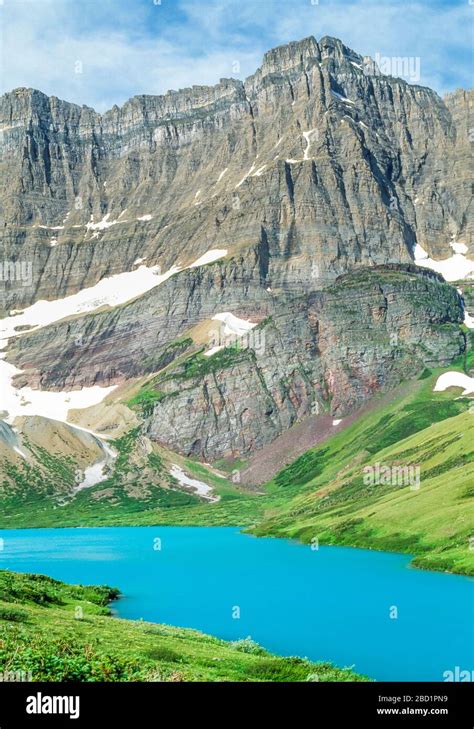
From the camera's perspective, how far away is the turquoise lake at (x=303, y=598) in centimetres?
5412

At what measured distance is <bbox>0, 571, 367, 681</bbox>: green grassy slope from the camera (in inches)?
1214

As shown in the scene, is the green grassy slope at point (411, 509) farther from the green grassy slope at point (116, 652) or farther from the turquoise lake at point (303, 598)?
the green grassy slope at point (116, 652)

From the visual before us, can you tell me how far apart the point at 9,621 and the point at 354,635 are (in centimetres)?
2644

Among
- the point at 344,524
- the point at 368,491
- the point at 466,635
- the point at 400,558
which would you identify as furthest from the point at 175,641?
the point at 368,491

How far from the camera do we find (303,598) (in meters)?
77.8

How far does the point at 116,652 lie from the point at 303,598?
4214 centimetres

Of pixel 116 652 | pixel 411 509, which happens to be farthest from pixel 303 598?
pixel 116 652

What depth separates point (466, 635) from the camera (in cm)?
5816

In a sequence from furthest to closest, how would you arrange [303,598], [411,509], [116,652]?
[411,509]
[303,598]
[116,652]

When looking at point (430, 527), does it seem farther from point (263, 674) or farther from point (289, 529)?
point (263, 674)

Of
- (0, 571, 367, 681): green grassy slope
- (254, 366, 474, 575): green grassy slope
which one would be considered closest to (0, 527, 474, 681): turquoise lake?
(254, 366, 474, 575): green grassy slope

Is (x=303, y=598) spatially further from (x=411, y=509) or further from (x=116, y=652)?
(x=116, y=652)

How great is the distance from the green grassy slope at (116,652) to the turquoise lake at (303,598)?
7.01 metres
